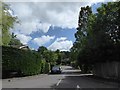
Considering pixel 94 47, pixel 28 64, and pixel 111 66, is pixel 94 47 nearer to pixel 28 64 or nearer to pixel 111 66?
pixel 111 66

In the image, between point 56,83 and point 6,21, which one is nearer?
point 56,83

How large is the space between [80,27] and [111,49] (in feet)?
136

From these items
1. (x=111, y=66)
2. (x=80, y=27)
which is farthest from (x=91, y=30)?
(x=80, y=27)

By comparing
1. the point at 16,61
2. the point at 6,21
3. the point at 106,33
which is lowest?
the point at 16,61

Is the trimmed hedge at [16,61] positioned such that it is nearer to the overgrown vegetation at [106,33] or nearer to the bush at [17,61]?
the bush at [17,61]

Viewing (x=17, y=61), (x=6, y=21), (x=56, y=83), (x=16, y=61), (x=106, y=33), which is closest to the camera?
(x=56, y=83)

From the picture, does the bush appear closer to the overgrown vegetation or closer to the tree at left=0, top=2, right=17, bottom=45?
the tree at left=0, top=2, right=17, bottom=45

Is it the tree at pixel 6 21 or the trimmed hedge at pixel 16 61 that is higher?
the tree at pixel 6 21

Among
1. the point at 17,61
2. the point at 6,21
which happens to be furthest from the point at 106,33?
the point at 17,61

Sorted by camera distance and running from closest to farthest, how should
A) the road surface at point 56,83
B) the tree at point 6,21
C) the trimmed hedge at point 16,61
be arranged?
the road surface at point 56,83
the tree at point 6,21
the trimmed hedge at point 16,61

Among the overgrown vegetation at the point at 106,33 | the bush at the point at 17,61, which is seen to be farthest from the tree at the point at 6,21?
the overgrown vegetation at the point at 106,33

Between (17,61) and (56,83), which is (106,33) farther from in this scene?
(17,61)

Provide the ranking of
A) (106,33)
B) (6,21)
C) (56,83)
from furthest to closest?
1. (106,33)
2. (6,21)
3. (56,83)

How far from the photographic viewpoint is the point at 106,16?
34344mm
